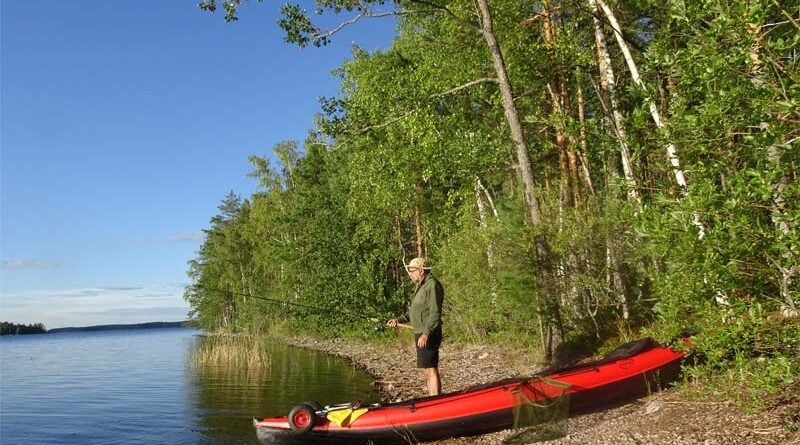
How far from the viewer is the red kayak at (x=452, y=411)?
299 inches

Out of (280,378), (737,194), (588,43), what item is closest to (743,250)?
(737,194)

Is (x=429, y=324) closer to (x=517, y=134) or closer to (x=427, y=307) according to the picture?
(x=427, y=307)

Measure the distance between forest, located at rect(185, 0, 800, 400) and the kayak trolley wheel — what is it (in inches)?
115

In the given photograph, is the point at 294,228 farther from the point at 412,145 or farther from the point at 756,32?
the point at 756,32

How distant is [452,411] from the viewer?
7582mm

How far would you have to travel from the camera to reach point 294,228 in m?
36.2

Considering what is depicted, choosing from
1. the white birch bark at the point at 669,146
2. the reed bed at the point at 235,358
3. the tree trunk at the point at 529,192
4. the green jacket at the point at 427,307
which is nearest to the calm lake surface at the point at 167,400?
the reed bed at the point at 235,358

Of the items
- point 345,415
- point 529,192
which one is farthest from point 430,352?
point 529,192

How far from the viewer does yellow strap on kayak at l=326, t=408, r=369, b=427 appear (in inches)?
306

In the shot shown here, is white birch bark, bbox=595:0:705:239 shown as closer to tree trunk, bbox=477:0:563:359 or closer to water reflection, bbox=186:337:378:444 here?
tree trunk, bbox=477:0:563:359

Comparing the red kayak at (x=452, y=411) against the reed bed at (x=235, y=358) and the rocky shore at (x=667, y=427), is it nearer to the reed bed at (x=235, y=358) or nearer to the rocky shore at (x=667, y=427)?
the rocky shore at (x=667, y=427)

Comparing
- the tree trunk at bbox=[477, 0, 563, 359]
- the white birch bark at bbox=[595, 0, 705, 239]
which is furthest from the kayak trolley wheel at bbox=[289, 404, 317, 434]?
the tree trunk at bbox=[477, 0, 563, 359]

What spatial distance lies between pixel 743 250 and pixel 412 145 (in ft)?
35.7

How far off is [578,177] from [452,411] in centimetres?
909
